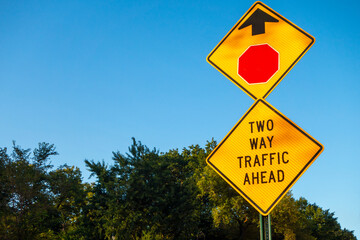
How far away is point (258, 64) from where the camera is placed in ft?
12.1

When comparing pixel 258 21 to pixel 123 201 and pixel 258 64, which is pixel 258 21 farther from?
pixel 123 201

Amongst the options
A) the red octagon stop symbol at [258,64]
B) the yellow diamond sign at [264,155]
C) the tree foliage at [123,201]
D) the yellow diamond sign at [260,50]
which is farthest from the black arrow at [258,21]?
the tree foliage at [123,201]

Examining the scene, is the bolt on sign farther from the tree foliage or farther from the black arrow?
the tree foliage

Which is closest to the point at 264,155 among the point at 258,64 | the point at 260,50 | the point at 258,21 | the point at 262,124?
the point at 262,124

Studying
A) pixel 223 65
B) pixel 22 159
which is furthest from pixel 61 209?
pixel 223 65

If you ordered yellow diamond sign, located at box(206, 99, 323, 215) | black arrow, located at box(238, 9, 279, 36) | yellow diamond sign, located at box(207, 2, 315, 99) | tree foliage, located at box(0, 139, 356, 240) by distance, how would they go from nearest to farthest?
1. yellow diamond sign, located at box(206, 99, 323, 215)
2. yellow diamond sign, located at box(207, 2, 315, 99)
3. black arrow, located at box(238, 9, 279, 36)
4. tree foliage, located at box(0, 139, 356, 240)

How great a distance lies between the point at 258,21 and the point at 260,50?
41 centimetres

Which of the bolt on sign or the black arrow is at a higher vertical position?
the black arrow

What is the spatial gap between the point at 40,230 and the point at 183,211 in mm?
18637

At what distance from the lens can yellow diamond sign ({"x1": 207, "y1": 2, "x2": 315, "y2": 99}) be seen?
3.58 m

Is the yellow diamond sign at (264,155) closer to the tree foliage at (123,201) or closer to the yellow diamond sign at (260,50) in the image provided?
the yellow diamond sign at (260,50)

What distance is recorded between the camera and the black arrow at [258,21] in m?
3.84

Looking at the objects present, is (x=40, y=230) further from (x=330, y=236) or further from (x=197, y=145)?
(x=330, y=236)

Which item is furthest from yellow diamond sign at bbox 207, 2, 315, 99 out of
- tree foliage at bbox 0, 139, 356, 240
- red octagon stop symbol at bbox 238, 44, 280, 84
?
tree foliage at bbox 0, 139, 356, 240
